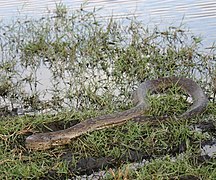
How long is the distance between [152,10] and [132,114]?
179 inches

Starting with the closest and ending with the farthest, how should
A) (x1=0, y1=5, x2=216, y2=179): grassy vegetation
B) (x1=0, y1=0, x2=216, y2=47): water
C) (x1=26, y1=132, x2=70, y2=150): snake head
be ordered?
(x1=0, y1=5, x2=216, y2=179): grassy vegetation, (x1=26, y1=132, x2=70, y2=150): snake head, (x1=0, y1=0, x2=216, y2=47): water

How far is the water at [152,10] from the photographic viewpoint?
8.02 meters

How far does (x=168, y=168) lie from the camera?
12.1ft

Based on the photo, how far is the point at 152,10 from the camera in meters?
9.04

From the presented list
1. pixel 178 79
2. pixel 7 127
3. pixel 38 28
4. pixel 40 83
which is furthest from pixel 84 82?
pixel 38 28

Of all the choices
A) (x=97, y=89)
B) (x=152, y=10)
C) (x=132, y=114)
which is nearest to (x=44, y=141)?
(x=132, y=114)

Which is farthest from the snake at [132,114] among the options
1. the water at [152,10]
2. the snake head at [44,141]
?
the water at [152,10]

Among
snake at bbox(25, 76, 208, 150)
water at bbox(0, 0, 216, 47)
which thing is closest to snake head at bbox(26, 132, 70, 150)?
snake at bbox(25, 76, 208, 150)

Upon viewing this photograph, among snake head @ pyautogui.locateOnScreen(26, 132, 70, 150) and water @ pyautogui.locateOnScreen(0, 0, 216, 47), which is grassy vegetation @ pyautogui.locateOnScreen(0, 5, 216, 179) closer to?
snake head @ pyautogui.locateOnScreen(26, 132, 70, 150)

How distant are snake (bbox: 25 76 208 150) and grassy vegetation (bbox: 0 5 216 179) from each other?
7 cm

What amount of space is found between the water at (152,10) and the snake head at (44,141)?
359 centimetres

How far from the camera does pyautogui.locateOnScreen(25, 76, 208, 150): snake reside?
4.33 m

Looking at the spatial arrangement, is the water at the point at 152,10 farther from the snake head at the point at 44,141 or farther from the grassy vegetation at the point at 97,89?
the snake head at the point at 44,141

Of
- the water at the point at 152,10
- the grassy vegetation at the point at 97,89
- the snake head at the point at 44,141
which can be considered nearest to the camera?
the grassy vegetation at the point at 97,89
